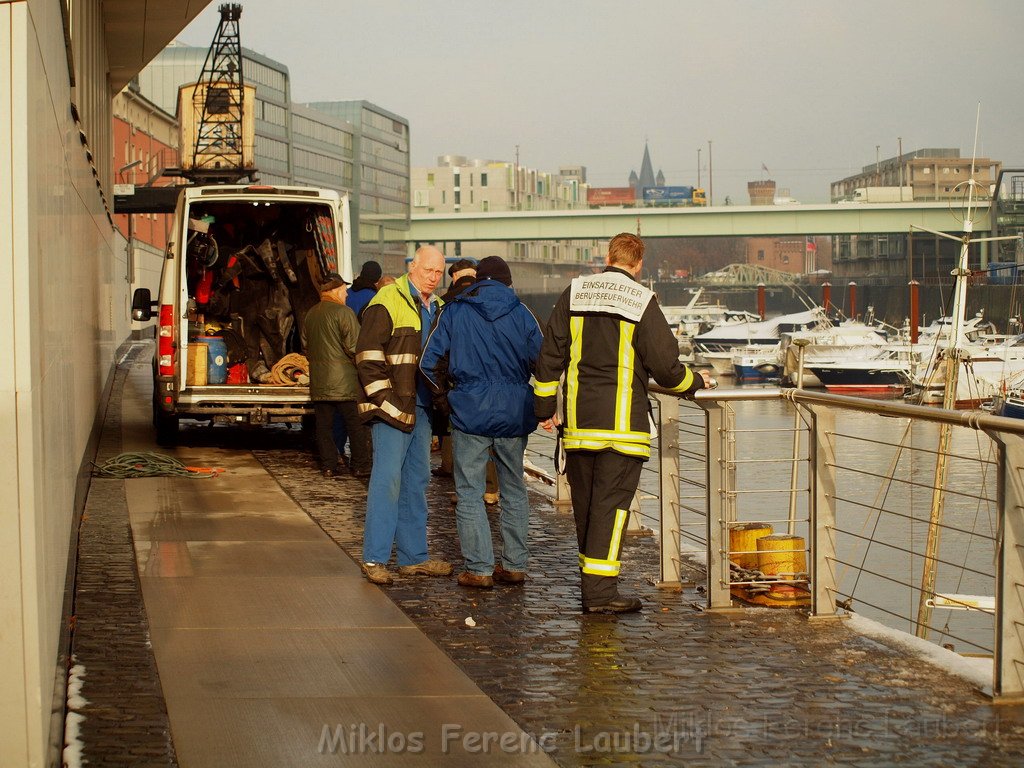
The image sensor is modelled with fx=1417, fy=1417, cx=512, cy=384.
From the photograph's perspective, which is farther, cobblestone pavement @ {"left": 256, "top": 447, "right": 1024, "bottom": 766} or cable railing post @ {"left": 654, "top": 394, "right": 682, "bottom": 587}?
cable railing post @ {"left": 654, "top": 394, "right": 682, "bottom": 587}

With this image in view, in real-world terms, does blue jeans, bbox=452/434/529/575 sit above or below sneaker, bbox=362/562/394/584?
above

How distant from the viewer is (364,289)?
1380cm

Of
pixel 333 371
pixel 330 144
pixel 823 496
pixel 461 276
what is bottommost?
pixel 823 496

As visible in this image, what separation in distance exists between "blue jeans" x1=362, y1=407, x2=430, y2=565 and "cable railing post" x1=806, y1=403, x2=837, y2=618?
2224 mm

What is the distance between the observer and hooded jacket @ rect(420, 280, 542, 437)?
7.47 metres

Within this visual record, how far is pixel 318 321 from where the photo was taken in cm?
1274

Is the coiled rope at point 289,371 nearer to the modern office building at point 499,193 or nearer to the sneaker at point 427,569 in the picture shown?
the sneaker at point 427,569

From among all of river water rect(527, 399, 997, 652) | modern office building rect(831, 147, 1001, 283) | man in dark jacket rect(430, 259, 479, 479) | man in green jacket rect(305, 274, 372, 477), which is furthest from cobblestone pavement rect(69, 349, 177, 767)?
modern office building rect(831, 147, 1001, 283)

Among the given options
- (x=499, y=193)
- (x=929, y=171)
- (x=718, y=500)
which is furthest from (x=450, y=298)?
(x=499, y=193)

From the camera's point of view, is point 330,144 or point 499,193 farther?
point 499,193

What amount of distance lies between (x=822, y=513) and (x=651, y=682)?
168cm

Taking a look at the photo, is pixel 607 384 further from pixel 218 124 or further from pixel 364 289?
pixel 218 124

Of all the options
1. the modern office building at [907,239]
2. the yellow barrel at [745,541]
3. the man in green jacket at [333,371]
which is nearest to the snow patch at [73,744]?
the yellow barrel at [745,541]

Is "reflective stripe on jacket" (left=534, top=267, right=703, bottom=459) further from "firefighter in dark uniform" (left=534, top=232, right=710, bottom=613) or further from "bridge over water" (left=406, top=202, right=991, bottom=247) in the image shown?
Result: "bridge over water" (left=406, top=202, right=991, bottom=247)
